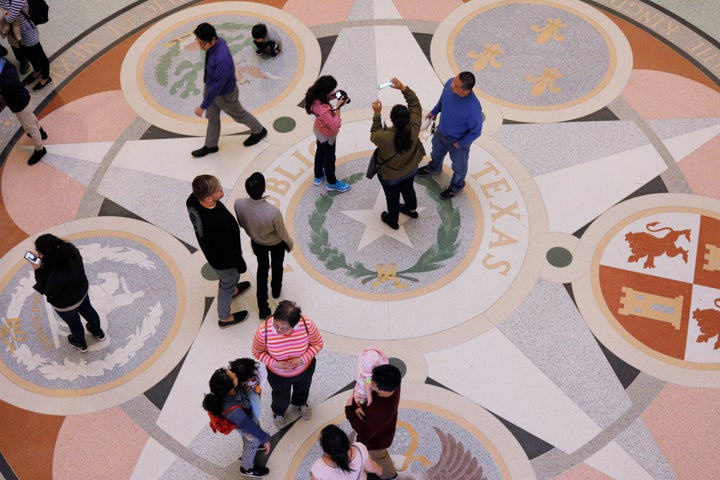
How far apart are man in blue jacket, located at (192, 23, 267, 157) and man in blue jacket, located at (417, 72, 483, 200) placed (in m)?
2.08

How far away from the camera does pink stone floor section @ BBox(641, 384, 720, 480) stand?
20.1 ft

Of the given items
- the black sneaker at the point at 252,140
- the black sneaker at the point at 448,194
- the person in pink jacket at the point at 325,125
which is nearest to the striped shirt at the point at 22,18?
the black sneaker at the point at 252,140

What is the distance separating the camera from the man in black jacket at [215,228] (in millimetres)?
5953

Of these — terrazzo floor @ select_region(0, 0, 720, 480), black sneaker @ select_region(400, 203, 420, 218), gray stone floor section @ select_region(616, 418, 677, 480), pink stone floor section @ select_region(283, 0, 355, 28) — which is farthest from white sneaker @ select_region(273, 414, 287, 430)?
pink stone floor section @ select_region(283, 0, 355, 28)

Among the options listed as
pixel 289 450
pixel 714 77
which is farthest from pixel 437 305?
pixel 714 77

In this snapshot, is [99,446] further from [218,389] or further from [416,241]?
[416,241]

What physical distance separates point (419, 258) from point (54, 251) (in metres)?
3.42

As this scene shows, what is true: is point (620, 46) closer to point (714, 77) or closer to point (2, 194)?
point (714, 77)

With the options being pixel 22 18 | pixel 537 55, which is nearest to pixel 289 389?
pixel 537 55

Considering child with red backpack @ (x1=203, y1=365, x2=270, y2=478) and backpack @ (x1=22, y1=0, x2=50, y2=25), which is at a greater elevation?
backpack @ (x1=22, y1=0, x2=50, y2=25)

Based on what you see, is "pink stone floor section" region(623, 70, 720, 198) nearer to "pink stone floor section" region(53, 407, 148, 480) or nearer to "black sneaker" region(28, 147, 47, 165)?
"pink stone floor section" region(53, 407, 148, 480)

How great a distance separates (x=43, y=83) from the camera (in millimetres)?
9078

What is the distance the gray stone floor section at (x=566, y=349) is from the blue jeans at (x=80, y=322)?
376 centimetres

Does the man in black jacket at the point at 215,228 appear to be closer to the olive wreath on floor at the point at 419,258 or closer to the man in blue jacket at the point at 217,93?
the olive wreath on floor at the point at 419,258
